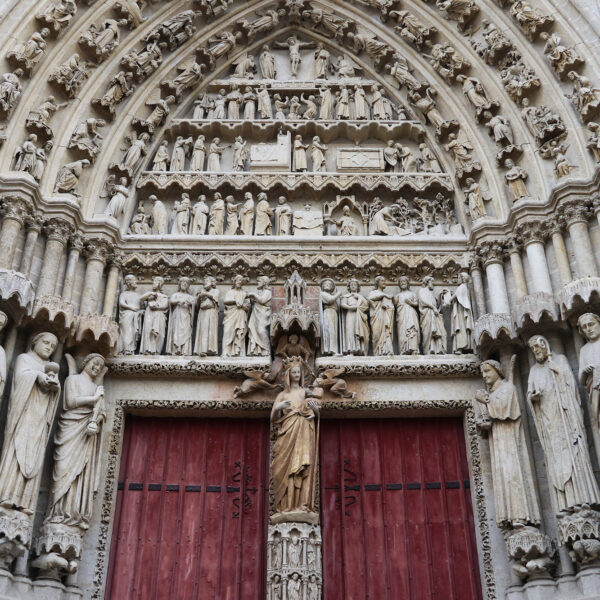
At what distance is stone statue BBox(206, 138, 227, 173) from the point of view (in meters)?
9.84

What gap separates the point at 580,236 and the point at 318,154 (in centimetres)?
354

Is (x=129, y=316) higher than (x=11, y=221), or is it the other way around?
(x=11, y=221)

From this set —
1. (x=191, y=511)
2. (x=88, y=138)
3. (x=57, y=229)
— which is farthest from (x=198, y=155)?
(x=191, y=511)

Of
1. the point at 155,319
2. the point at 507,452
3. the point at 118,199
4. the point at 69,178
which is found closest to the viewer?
the point at 507,452

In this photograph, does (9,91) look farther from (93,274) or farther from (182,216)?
(182,216)

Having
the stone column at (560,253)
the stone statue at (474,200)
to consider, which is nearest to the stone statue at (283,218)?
the stone statue at (474,200)

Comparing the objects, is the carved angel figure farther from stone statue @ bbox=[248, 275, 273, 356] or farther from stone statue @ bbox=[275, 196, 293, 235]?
stone statue @ bbox=[248, 275, 273, 356]

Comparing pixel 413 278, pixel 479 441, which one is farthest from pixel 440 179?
pixel 479 441

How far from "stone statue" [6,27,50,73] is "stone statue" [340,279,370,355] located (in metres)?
4.41

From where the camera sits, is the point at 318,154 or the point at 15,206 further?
the point at 318,154

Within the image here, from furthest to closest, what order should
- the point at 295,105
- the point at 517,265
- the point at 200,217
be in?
the point at 295,105 → the point at 200,217 → the point at 517,265

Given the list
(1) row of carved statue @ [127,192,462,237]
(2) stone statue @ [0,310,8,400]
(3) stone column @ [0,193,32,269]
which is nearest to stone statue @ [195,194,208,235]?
(1) row of carved statue @ [127,192,462,237]

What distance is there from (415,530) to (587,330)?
8.61ft

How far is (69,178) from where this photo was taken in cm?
862
